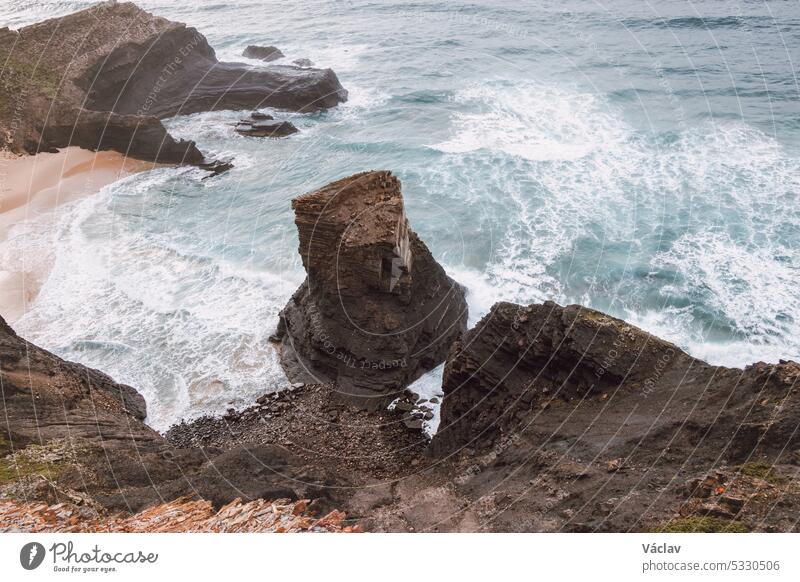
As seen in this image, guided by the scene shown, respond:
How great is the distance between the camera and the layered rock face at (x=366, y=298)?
19.4 meters

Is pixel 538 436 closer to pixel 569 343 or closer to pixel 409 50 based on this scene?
pixel 569 343

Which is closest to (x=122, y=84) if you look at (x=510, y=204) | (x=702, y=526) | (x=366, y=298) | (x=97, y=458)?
(x=510, y=204)

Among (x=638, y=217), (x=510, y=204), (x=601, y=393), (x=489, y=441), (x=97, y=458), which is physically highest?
(x=601, y=393)

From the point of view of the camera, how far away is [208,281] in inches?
1081

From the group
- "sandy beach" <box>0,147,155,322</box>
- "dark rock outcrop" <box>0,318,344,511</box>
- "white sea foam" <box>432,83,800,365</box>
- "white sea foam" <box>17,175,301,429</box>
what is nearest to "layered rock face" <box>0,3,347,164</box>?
"sandy beach" <box>0,147,155,322</box>

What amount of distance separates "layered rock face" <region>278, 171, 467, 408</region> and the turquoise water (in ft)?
4.75

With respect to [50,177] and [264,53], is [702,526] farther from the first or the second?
[264,53]

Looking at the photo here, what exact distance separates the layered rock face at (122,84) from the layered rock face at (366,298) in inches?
839

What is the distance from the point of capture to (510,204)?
3070 cm

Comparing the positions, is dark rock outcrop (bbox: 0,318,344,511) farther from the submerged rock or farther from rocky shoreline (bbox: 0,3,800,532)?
the submerged rock

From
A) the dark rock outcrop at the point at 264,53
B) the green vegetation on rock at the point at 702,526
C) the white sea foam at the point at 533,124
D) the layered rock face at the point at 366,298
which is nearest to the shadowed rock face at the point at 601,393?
the green vegetation on rock at the point at 702,526

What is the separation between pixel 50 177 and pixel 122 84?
9.92m

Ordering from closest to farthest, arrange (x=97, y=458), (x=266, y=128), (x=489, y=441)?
(x=97, y=458), (x=489, y=441), (x=266, y=128)

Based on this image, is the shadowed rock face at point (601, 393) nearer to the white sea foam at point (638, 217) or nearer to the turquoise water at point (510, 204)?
the turquoise water at point (510, 204)
